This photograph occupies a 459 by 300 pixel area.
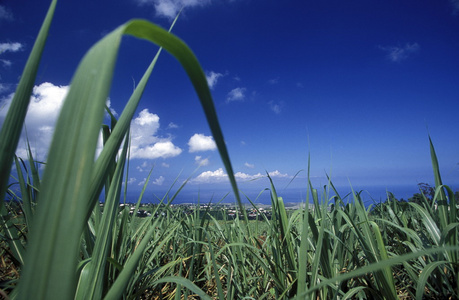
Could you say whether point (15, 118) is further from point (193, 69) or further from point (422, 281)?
point (422, 281)

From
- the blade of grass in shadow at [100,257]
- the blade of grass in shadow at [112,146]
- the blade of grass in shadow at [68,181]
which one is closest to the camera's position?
the blade of grass in shadow at [68,181]

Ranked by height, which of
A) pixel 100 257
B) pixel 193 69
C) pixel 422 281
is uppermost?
pixel 193 69

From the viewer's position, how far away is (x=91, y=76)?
0.77 feet

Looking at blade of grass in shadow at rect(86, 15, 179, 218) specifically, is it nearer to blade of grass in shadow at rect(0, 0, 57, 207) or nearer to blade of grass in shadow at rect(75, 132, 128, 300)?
blade of grass in shadow at rect(0, 0, 57, 207)

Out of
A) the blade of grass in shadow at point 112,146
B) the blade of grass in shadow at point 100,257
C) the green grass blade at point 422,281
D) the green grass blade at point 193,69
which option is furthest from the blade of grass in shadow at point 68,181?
the green grass blade at point 422,281

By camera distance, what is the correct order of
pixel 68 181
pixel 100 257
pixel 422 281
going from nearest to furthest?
pixel 68 181 < pixel 100 257 < pixel 422 281

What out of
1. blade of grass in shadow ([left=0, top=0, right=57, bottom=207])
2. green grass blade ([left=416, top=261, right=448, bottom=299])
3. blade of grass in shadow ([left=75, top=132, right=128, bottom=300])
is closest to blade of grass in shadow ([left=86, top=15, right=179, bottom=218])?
blade of grass in shadow ([left=0, top=0, right=57, bottom=207])

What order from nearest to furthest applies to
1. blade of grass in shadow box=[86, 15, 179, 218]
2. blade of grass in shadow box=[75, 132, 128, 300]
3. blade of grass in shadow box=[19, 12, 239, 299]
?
blade of grass in shadow box=[19, 12, 239, 299], blade of grass in shadow box=[86, 15, 179, 218], blade of grass in shadow box=[75, 132, 128, 300]

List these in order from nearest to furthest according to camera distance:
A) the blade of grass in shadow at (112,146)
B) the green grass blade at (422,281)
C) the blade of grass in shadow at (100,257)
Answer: the blade of grass in shadow at (112,146) < the blade of grass in shadow at (100,257) < the green grass blade at (422,281)

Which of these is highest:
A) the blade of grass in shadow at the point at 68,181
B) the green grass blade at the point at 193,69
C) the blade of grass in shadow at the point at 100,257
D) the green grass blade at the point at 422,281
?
the green grass blade at the point at 193,69

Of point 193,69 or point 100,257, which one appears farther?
point 100,257

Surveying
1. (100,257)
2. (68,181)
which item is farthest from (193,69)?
(100,257)

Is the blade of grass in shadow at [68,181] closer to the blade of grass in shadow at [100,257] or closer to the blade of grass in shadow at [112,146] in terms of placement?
the blade of grass in shadow at [112,146]

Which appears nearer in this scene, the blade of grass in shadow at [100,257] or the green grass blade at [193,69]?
the green grass blade at [193,69]
